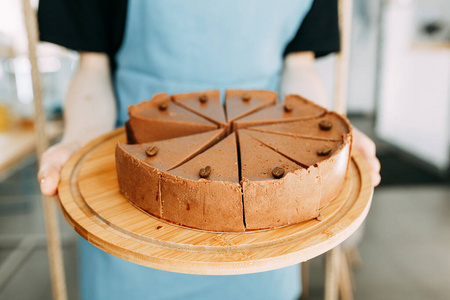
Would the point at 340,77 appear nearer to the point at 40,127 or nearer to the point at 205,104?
the point at 205,104

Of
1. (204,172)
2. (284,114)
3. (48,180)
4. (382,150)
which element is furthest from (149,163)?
(382,150)

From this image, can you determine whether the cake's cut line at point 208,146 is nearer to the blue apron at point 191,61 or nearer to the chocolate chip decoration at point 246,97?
the chocolate chip decoration at point 246,97

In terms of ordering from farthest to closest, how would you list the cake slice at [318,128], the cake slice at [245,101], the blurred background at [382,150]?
the blurred background at [382,150] < the cake slice at [245,101] < the cake slice at [318,128]

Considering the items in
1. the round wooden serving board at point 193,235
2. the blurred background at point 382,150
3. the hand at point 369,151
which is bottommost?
the blurred background at point 382,150

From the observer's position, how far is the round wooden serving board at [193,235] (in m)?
0.85

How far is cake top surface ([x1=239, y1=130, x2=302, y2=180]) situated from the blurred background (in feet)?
7.77

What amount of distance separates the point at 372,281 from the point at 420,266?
20.0 inches

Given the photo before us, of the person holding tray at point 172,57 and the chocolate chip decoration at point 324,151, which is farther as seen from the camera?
the person holding tray at point 172,57

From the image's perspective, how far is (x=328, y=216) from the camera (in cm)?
102

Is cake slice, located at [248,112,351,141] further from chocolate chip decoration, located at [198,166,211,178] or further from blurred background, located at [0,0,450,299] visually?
blurred background, located at [0,0,450,299]

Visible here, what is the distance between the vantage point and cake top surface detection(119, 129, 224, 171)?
3.66 ft

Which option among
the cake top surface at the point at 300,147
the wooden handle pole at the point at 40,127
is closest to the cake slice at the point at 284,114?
the cake top surface at the point at 300,147

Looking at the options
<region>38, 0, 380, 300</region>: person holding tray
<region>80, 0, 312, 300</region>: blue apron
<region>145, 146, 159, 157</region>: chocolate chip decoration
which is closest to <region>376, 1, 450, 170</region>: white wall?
<region>38, 0, 380, 300</region>: person holding tray

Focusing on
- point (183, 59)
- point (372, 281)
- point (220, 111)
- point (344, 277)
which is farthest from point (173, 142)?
point (372, 281)
